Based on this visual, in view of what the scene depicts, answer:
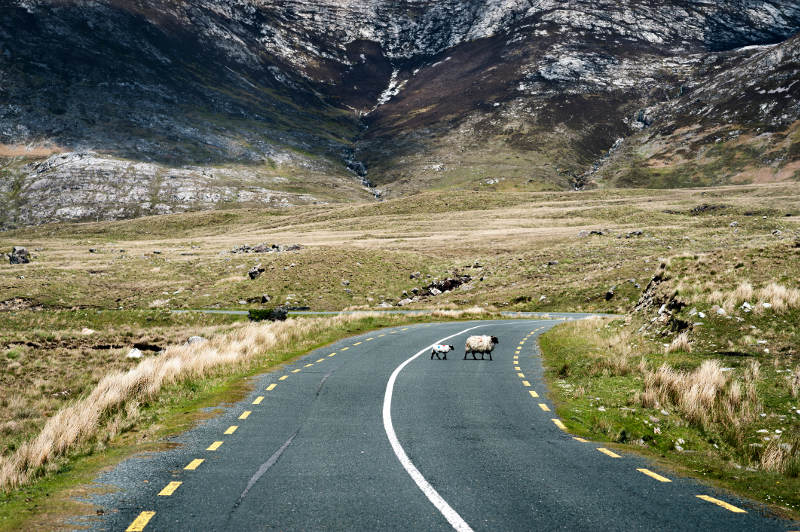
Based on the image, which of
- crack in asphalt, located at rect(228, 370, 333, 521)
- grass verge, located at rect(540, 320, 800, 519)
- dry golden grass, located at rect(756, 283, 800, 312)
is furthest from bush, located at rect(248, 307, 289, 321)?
dry golden grass, located at rect(756, 283, 800, 312)

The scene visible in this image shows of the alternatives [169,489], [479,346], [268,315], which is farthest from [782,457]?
[268,315]

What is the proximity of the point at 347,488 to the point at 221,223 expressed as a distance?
4940 inches

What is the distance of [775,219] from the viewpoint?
67.1 metres

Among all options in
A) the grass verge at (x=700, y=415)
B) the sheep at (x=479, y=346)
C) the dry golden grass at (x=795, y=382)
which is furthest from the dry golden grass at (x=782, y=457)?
the sheep at (x=479, y=346)

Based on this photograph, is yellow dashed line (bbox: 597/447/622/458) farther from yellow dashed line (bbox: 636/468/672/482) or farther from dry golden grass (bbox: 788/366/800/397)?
dry golden grass (bbox: 788/366/800/397)

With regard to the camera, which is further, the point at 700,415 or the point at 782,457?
the point at 700,415

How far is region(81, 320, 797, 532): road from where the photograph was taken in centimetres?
538

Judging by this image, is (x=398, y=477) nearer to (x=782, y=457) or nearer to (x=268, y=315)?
(x=782, y=457)

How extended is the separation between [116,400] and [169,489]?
5585 mm

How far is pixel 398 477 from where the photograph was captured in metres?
6.65

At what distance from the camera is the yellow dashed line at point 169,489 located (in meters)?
6.03

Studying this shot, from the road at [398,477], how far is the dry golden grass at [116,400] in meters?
1.51

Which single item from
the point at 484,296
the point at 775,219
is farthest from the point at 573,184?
the point at 484,296

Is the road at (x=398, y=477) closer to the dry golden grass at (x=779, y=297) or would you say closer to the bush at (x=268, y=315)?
the dry golden grass at (x=779, y=297)
